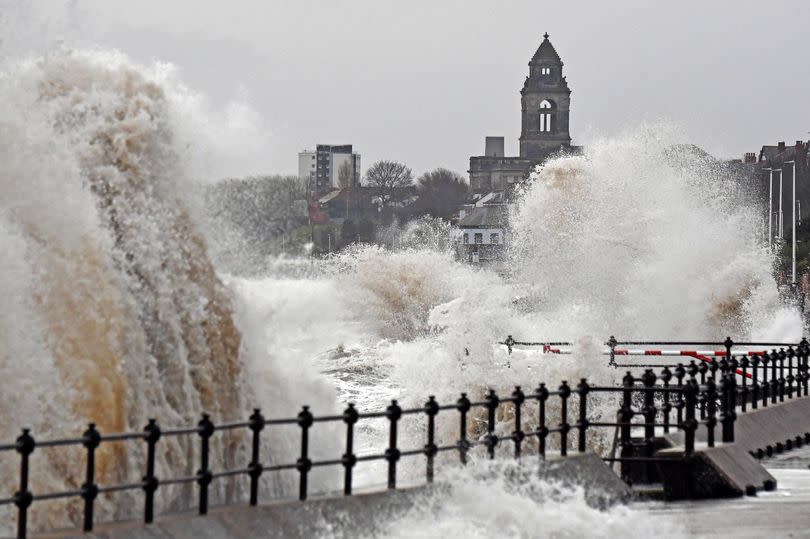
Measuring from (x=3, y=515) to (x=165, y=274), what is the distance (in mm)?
3763

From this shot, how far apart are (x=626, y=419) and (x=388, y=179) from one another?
160 metres

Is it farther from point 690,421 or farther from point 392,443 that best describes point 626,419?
point 392,443

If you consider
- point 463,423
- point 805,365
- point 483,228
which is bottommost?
point 463,423

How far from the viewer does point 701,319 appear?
184ft

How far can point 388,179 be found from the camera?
17525cm

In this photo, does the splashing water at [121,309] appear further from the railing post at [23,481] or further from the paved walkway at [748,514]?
the railing post at [23,481]

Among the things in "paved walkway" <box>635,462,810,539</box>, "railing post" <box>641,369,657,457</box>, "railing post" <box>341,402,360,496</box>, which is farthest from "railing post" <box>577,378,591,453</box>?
"railing post" <box>341,402,360,496</box>

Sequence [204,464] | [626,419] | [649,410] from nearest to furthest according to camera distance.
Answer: [204,464] < [626,419] < [649,410]

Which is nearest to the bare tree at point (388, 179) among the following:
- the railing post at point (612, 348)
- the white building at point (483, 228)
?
the white building at point (483, 228)

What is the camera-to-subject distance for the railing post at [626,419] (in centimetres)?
1566

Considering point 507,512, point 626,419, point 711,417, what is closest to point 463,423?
point 507,512

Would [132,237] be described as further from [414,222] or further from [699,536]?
[414,222]

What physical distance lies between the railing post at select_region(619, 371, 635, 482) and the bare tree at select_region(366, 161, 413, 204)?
513 ft

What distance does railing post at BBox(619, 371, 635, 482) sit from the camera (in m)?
15.7
